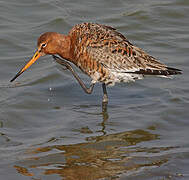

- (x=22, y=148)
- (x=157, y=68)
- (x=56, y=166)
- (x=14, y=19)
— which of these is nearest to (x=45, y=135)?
(x=22, y=148)

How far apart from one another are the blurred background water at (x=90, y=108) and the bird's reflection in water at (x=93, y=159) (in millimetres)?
13

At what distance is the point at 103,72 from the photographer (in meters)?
8.73

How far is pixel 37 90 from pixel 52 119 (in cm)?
130

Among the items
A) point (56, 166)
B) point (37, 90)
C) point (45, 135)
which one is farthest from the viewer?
point (37, 90)

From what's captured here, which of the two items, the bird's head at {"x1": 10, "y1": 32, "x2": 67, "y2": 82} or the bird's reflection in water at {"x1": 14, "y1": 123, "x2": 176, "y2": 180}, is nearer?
the bird's reflection in water at {"x1": 14, "y1": 123, "x2": 176, "y2": 180}

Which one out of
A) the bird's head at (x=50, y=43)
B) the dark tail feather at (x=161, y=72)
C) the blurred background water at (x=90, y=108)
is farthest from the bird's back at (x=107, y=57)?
the blurred background water at (x=90, y=108)

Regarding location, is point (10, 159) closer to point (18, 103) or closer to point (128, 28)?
point (18, 103)

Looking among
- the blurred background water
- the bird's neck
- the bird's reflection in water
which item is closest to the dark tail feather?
the blurred background water

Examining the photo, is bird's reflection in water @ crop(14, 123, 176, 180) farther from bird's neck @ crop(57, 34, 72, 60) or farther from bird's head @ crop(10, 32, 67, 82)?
bird's head @ crop(10, 32, 67, 82)

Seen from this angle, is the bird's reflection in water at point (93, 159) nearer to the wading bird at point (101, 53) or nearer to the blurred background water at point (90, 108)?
the blurred background water at point (90, 108)

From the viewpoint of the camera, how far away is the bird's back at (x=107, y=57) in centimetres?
866

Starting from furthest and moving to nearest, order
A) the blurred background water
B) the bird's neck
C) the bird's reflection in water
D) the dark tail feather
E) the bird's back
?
the bird's neck
the bird's back
the dark tail feather
the blurred background water
the bird's reflection in water

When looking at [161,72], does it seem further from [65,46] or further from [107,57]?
[65,46]

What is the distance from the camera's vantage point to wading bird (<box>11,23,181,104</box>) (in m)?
8.66
